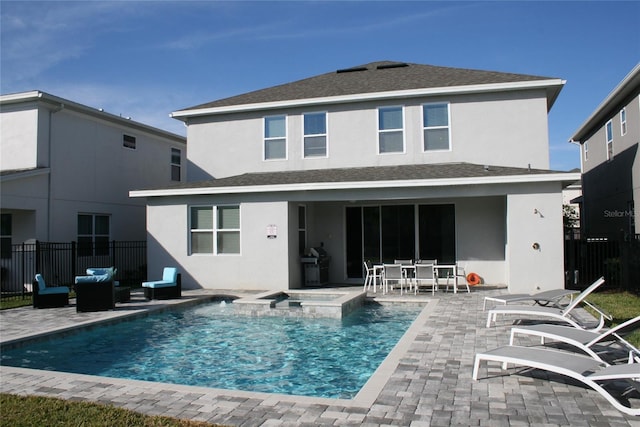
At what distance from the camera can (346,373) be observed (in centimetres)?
712

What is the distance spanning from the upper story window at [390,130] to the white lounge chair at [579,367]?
1126 cm

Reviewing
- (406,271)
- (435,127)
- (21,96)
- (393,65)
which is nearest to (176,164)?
(21,96)

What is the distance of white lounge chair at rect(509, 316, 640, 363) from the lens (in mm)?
5932

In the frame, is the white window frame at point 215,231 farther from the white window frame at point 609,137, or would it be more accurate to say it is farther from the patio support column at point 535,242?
the white window frame at point 609,137

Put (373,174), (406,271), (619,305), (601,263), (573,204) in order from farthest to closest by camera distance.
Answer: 1. (573,204)
2. (406,271)
3. (373,174)
4. (601,263)
5. (619,305)

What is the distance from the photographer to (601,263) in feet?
48.5

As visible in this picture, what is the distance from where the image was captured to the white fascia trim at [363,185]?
12.9m

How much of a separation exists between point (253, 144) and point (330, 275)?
5626mm

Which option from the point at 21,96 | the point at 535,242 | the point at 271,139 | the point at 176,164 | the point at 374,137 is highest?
the point at 21,96

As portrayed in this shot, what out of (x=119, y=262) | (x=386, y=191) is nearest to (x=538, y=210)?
(x=386, y=191)

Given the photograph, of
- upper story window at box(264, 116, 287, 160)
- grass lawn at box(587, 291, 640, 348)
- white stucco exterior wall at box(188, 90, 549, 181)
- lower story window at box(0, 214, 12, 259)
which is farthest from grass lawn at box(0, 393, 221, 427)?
lower story window at box(0, 214, 12, 259)

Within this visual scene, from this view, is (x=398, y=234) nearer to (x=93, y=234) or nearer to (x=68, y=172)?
(x=93, y=234)

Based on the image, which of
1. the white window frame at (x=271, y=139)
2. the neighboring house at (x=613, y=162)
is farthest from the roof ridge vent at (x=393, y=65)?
the neighboring house at (x=613, y=162)

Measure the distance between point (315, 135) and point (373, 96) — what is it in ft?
8.18
